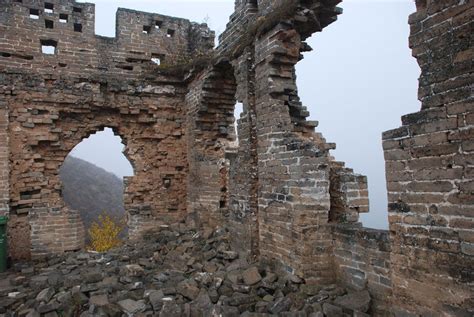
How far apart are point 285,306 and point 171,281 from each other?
2.26 metres

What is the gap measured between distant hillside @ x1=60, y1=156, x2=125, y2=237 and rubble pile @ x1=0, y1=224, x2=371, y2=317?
17.4 metres

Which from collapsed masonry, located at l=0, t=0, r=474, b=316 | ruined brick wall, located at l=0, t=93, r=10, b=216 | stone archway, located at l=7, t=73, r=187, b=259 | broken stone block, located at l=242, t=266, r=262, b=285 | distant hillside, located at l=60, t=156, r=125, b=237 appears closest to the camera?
collapsed masonry, located at l=0, t=0, r=474, b=316

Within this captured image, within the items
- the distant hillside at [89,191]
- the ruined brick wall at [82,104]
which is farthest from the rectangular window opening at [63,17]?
the distant hillside at [89,191]

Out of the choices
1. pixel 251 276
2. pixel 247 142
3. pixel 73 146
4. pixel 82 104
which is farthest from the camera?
pixel 73 146

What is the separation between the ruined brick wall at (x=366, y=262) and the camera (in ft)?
13.9

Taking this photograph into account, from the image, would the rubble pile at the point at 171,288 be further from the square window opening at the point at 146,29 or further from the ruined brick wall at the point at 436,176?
the square window opening at the point at 146,29

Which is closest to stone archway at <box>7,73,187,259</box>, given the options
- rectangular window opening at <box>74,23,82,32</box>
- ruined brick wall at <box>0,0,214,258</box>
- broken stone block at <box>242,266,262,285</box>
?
ruined brick wall at <box>0,0,214,258</box>

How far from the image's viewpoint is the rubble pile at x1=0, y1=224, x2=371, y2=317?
15.4 feet

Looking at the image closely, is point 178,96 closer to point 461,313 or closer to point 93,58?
point 93,58

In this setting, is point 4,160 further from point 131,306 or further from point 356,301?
point 356,301

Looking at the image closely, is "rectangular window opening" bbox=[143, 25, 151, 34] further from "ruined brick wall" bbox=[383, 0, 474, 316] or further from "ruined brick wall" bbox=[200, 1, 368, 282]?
"ruined brick wall" bbox=[383, 0, 474, 316]

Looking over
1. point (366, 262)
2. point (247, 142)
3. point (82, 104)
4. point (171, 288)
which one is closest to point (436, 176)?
point (366, 262)

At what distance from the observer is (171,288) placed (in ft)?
18.5

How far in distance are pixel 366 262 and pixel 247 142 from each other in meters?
3.01
